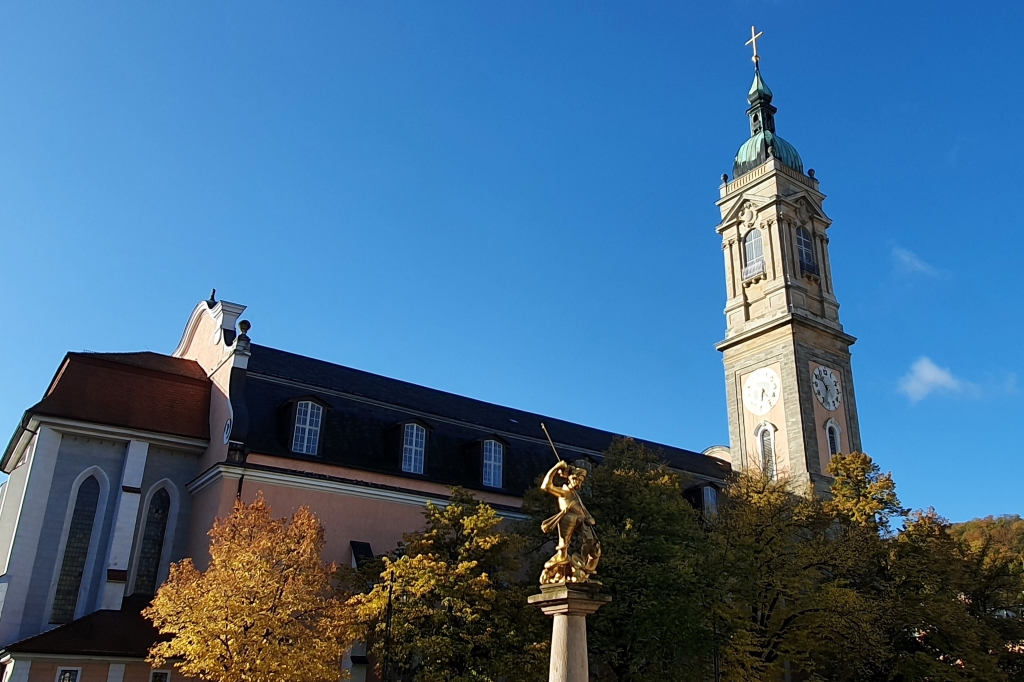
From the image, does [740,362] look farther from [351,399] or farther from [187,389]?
[187,389]

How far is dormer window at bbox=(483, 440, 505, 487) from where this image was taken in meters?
34.4

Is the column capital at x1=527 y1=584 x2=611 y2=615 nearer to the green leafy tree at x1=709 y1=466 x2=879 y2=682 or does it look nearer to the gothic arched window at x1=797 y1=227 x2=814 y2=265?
the green leafy tree at x1=709 y1=466 x2=879 y2=682

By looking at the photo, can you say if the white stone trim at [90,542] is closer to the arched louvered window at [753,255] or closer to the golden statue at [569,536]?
the golden statue at [569,536]

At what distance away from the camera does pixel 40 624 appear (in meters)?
26.9

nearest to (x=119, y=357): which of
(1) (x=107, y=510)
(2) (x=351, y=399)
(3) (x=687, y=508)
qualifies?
(1) (x=107, y=510)

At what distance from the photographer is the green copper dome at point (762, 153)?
49844mm

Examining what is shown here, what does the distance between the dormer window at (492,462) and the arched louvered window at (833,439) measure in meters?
17.3

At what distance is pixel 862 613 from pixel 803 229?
84.2 feet

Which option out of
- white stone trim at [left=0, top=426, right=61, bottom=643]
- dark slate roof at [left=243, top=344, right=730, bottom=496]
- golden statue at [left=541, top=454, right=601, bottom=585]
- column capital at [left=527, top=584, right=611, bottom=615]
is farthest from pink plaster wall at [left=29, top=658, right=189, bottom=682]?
column capital at [left=527, top=584, right=611, bottom=615]

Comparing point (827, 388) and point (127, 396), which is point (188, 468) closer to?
point (127, 396)

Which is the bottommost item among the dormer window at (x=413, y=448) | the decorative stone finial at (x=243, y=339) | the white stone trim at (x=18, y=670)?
the white stone trim at (x=18, y=670)

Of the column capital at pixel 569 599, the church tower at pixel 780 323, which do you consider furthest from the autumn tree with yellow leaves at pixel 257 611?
the church tower at pixel 780 323

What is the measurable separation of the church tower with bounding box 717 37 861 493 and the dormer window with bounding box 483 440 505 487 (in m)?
13.1

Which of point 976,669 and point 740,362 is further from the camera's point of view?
point 740,362
